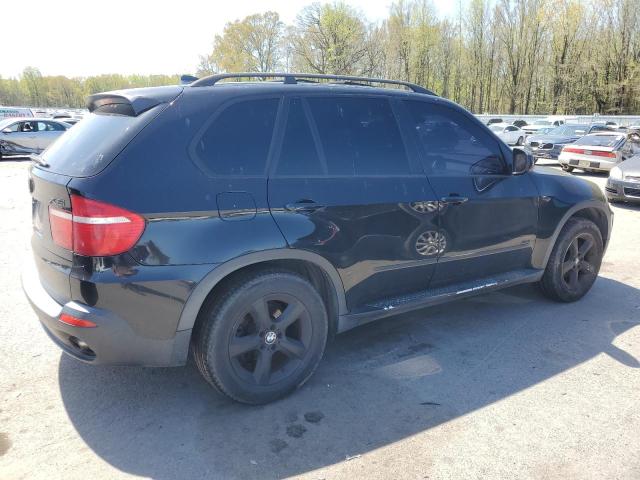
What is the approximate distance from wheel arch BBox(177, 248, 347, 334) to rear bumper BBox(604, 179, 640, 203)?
8.76 metres

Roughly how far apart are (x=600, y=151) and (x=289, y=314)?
1415cm

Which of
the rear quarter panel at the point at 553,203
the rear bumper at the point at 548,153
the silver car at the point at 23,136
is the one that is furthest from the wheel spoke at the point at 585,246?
the silver car at the point at 23,136

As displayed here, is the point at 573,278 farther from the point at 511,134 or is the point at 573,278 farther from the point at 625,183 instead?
the point at 511,134

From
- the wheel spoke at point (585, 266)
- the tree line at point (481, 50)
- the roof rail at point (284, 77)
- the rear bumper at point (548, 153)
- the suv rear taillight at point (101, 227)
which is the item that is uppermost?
the tree line at point (481, 50)

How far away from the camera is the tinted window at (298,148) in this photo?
291cm

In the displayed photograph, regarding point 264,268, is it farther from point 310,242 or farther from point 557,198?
point 557,198

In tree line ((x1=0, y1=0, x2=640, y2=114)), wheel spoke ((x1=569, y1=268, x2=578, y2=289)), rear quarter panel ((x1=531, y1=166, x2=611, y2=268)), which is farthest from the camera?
tree line ((x1=0, y1=0, x2=640, y2=114))

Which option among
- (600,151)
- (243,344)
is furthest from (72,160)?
(600,151)

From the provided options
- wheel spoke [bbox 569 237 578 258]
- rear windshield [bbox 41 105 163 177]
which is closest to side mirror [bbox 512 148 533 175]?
wheel spoke [bbox 569 237 578 258]

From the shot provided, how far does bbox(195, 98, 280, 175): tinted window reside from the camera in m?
2.68

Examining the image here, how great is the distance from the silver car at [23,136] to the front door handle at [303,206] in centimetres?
1980

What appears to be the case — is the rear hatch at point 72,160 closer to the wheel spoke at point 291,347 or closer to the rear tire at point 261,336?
the rear tire at point 261,336

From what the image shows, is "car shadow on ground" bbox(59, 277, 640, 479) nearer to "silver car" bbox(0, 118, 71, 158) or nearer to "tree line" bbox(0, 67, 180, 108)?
"silver car" bbox(0, 118, 71, 158)

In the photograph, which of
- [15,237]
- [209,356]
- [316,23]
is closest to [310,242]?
[209,356]
